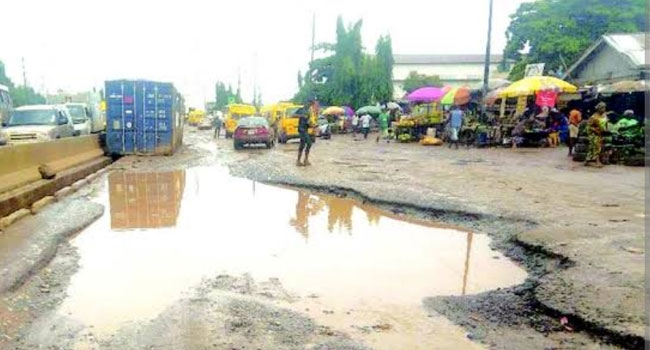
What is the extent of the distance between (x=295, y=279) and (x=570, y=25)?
30.1 metres

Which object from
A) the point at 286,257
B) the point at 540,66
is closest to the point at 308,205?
the point at 286,257

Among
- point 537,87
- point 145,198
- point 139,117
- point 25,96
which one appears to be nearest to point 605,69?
point 537,87

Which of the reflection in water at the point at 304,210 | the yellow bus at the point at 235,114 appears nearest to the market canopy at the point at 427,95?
the yellow bus at the point at 235,114

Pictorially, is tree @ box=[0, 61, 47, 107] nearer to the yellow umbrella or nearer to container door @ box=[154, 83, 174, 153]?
container door @ box=[154, 83, 174, 153]

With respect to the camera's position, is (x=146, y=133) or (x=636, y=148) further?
(x=146, y=133)

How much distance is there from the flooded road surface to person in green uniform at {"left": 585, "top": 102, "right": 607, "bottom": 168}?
24.6ft

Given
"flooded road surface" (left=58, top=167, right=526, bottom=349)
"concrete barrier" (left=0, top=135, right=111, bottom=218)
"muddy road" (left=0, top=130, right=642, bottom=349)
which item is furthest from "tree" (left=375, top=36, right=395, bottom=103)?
"flooded road surface" (left=58, top=167, right=526, bottom=349)

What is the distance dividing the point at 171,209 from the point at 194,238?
2.33m

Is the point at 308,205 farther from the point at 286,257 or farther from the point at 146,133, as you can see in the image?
the point at 146,133

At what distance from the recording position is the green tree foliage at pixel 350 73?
44.0 m

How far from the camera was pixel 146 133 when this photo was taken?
18.4 metres

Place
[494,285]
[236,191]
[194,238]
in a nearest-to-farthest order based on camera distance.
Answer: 1. [494,285]
2. [194,238]
3. [236,191]

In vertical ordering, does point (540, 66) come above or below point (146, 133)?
above

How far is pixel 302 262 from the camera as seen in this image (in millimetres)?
5777
